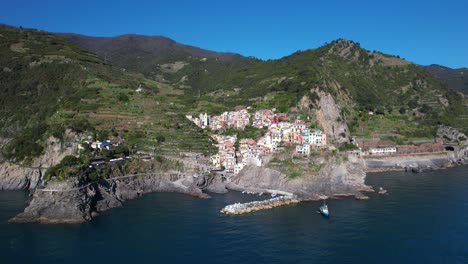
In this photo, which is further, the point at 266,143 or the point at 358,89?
the point at 358,89

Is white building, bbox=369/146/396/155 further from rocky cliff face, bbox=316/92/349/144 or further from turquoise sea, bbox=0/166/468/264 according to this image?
turquoise sea, bbox=0/166/468/264

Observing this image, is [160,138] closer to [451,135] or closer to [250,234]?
[250,234]

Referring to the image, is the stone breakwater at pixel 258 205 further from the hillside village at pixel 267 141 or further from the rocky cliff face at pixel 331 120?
the rocky cliff face at pixel 331 120

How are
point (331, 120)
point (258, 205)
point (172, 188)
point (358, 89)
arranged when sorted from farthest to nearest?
point (358, 89) < point (331, 120) < point (172, 188) < point (258, 205)

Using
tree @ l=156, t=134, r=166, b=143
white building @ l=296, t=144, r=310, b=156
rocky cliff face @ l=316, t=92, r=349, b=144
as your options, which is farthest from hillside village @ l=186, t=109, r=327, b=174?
tree @ l=156, t=134, r=166, b=143

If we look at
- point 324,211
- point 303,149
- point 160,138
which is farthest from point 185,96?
point 324,211
